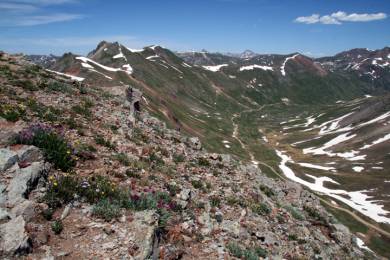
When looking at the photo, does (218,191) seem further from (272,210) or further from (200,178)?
(272,210)

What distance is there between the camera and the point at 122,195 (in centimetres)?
1498

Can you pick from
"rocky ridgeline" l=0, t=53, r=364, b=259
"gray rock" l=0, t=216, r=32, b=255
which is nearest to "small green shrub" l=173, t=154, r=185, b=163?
"rocky ridgeline" l=0, t=53, r=364, b=259

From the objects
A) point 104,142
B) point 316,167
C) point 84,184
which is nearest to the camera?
point 84,184

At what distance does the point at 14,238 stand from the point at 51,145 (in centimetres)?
598

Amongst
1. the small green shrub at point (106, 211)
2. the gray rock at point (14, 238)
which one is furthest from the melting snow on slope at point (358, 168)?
the gray rock at point (14, 238)

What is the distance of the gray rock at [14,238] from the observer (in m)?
10.4

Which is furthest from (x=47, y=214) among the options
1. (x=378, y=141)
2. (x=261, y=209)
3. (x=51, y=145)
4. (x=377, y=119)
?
(x=377, y=119)

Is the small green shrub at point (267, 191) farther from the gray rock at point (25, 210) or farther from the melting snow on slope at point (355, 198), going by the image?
the melting snow on slope at point (355, 198)

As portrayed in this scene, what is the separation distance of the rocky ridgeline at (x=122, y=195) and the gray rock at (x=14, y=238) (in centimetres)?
3

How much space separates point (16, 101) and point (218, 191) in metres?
13.3

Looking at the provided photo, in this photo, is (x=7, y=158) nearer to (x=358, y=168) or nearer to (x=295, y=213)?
(x=295, y=213)

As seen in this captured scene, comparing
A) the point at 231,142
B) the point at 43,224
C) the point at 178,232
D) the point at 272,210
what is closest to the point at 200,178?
the point at 272,210

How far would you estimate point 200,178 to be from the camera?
21.7 m

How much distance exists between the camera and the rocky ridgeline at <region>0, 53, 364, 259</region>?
12.2m
